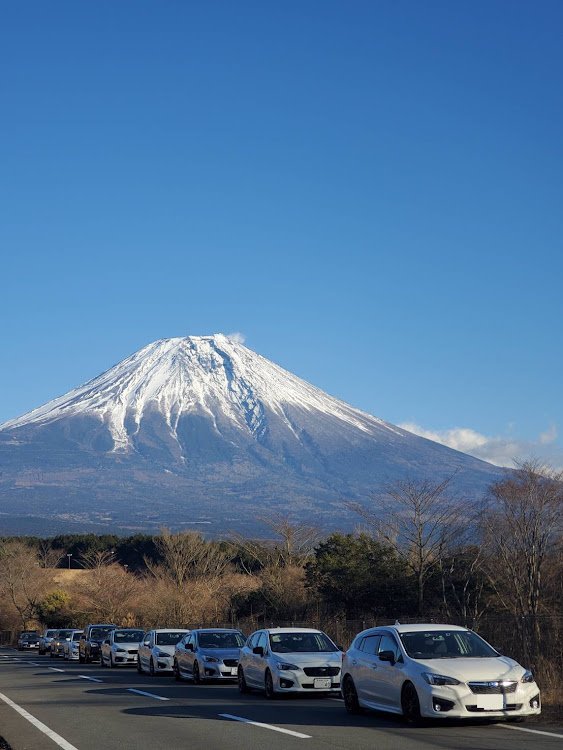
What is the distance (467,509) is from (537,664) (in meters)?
36.3

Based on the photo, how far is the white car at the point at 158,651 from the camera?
29594mm

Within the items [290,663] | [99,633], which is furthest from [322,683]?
[99,633]

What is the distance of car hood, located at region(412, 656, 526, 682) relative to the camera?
46.8 ft

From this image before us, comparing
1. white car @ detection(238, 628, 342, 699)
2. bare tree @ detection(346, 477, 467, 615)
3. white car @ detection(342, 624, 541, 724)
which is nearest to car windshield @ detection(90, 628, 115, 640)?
bare tree @ detection(346, 477, 467, 615)

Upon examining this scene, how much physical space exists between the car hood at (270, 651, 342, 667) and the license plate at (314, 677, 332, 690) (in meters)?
0.25

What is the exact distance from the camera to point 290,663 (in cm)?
1953

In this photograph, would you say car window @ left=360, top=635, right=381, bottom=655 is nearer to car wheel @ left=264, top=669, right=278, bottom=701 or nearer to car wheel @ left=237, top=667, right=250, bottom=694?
car wheel @ left=264, top=669, right=278, bottom=701

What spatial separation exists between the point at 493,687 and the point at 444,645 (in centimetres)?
141

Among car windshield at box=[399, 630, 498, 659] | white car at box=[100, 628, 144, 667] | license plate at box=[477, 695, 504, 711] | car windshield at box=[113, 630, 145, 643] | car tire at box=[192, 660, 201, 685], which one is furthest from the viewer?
car windshield at box=[113, 630, 145, 643]

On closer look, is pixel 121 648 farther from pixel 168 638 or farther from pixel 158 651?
pixel 158 651

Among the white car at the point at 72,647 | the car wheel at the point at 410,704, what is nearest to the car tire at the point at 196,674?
the car wheel at the point at 410,704

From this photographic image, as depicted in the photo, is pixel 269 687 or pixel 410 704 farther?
pixel 269 687

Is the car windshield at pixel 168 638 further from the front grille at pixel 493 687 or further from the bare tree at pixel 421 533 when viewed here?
the front grille at pixel 493 687

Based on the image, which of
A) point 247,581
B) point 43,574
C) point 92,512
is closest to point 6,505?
point 92,512
